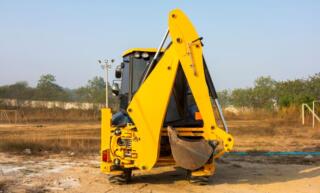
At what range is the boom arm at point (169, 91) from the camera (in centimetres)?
855

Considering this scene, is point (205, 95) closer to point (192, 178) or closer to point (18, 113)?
point (192, 178)

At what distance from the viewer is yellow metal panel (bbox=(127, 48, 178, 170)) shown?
852 cm

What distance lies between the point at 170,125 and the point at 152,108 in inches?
35.9

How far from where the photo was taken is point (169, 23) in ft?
28.7

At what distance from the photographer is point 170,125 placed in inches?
370

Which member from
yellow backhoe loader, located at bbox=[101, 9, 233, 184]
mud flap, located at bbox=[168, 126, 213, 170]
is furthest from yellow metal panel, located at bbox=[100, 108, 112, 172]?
mud flap, located at bbox=[168, 126, 213, 170]

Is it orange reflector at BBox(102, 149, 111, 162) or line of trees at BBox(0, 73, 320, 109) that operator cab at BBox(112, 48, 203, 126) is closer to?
orange reflector at BBox(102, 149, 111, 162)

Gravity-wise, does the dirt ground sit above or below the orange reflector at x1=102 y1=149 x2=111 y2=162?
below

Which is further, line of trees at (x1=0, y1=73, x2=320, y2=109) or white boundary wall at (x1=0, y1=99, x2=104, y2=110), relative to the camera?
white boundary wall at (x1=0, y1=99, x2=104, y2=110)

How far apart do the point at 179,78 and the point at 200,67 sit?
87cm

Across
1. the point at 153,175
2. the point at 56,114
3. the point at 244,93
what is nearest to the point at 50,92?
the point at 56,114

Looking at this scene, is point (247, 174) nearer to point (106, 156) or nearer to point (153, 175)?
point (153, 175)

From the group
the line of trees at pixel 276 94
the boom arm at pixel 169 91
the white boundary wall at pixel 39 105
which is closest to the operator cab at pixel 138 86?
the boom arm at pixel 169 91

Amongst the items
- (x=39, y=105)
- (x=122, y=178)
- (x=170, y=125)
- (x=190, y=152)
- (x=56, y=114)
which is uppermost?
(x=39, y=105)
